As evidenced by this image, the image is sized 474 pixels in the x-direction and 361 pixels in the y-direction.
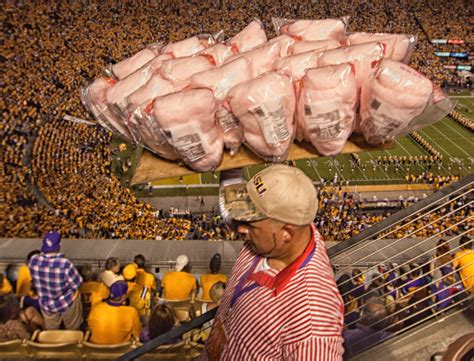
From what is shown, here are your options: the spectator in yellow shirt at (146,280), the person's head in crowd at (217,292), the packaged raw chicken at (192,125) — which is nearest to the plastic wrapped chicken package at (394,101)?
the packaged raw chicken at (192,125)

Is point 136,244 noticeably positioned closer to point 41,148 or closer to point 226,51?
point 226,51

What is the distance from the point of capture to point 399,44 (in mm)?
3055

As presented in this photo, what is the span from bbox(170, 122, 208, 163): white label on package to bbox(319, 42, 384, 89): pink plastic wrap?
0.97 metres

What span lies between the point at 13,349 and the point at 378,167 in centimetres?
1968

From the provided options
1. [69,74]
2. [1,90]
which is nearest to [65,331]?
[1,90]

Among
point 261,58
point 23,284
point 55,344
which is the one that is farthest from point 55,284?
point 261,58

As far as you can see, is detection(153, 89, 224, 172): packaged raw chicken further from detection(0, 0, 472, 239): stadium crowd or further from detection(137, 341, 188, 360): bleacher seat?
detection(0, 0, 472, 239): stadium crowd

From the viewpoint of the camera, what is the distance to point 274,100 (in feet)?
8.79

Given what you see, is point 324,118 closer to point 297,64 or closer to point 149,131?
point 297,64

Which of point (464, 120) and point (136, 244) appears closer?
point (136, 244)

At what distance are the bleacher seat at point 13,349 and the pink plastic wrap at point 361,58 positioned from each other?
3.37 m

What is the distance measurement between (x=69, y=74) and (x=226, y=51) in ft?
77.4

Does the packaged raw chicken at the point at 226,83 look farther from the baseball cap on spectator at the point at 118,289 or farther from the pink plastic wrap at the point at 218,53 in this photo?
the baseball cap on spectator at the point at 118,289

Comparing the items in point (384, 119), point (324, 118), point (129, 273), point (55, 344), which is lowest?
point (129, 273)
